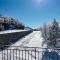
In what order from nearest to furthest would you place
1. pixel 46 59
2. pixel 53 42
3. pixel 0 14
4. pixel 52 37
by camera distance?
1. pixel 46 59
2. pixel 53 42
3. pixel 52 37
4. pixel 0 14

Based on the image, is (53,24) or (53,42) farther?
(53,24)

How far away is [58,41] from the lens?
1140 inches

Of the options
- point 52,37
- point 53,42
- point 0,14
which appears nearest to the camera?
point 53,42

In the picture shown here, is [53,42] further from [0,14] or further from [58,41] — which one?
[0,14]

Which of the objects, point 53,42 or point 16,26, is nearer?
point 53,42

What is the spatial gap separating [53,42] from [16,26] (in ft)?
145

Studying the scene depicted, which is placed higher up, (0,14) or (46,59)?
(0,14)

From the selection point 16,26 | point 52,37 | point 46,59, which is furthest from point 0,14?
point 46,59

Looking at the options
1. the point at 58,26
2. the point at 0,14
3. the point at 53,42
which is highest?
the point at 0,14

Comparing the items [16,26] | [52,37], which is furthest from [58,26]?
[16,26]

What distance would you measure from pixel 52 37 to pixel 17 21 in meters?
42.3

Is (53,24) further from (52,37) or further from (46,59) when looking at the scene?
(46,59)

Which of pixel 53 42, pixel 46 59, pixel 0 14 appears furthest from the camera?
pixel 0 14

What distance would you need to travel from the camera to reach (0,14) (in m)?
53.2
